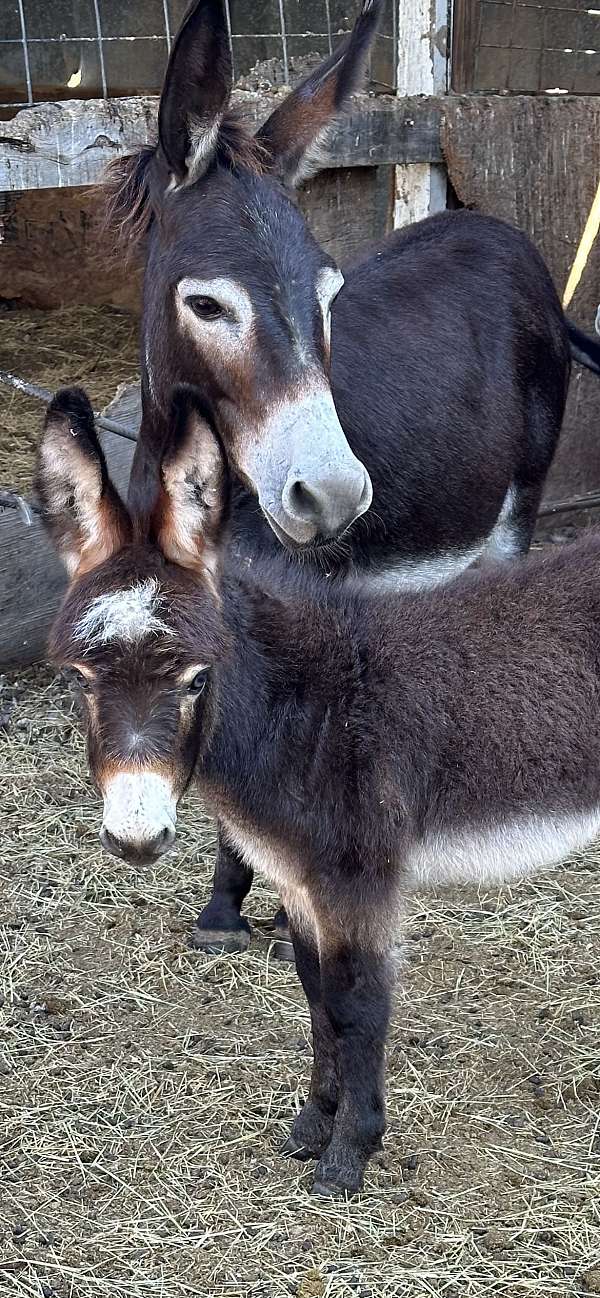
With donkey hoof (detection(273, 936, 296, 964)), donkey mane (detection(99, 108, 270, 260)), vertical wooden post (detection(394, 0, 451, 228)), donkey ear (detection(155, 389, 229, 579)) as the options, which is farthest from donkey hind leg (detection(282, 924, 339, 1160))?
vertical wooden post (detection(394, 0, 451, 228))

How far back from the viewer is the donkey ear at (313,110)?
3670mm

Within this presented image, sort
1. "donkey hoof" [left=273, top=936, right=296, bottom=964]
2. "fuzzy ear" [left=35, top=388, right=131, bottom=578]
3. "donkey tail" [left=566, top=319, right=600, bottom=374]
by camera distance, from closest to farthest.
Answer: "fuzzy ear" [left=35, top=388, right=131, bottom=578] → "donkey hoof" [left=273, top=936, right=296, bottom=964] → "donkey tail" [left=566, top=319, right=600, bottom=374]

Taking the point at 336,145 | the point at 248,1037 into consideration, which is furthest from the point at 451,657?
the point at 336,145

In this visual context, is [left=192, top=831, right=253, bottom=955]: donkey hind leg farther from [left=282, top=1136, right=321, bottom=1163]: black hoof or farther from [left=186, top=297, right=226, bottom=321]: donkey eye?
[left=186, top=297, right=226, bottom=321]: donkey eye

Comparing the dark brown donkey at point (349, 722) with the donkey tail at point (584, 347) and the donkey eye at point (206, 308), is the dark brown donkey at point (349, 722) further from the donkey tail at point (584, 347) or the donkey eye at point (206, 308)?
the donkey tail at point (584, 347)

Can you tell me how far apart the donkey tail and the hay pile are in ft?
7.09

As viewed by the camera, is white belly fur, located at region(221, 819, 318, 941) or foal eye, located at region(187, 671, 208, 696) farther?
white belly fur, located at region(221, 819, 318, 941)

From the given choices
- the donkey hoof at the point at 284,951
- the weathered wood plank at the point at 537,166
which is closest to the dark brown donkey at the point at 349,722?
the donkey hoof at the point at 284,951

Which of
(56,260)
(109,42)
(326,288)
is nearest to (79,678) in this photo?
(326,288)

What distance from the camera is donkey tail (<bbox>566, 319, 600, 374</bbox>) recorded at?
5387 mm

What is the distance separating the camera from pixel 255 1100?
3.58 metres

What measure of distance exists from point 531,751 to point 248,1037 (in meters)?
1.38

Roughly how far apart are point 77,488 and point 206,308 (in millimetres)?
725

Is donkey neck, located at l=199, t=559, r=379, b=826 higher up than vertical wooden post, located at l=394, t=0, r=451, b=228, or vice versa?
vertical wooden post, located at l=394, t=0, r=451, b=228
